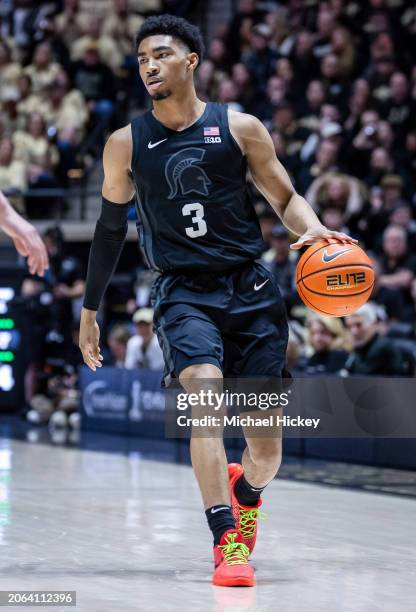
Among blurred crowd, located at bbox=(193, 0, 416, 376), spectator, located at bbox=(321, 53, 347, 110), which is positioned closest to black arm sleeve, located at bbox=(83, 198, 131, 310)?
blurred crowd, located at bbox=(193, 0, 416, 376)

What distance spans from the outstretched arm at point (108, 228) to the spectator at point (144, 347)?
288 inches

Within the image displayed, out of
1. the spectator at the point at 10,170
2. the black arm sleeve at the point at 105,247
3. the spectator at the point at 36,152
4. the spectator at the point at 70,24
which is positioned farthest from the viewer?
the spectator at the point at 70,24

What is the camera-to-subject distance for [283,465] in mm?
11164

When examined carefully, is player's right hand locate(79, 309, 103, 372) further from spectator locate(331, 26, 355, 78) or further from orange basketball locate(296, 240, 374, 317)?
spectator locate(331, 26, 355, 78)

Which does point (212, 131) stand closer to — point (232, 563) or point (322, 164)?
point (232, 563)

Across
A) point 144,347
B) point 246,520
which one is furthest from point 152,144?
point 144,347

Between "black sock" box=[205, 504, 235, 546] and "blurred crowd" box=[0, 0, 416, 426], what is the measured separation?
5.49 meters

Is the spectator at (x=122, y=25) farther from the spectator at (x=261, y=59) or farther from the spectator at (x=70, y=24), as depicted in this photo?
the spectator at (x=261, y=59)

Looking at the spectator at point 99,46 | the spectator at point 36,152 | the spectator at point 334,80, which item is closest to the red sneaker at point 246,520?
the spectator at point 334,80

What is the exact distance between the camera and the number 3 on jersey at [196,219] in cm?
593

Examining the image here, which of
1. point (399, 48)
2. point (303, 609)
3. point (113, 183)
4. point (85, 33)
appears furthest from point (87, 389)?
point (303, 609)

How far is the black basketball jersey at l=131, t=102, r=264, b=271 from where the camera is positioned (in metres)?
5.94

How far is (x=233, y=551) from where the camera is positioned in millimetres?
5539

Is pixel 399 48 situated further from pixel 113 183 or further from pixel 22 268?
pixel 113 183
